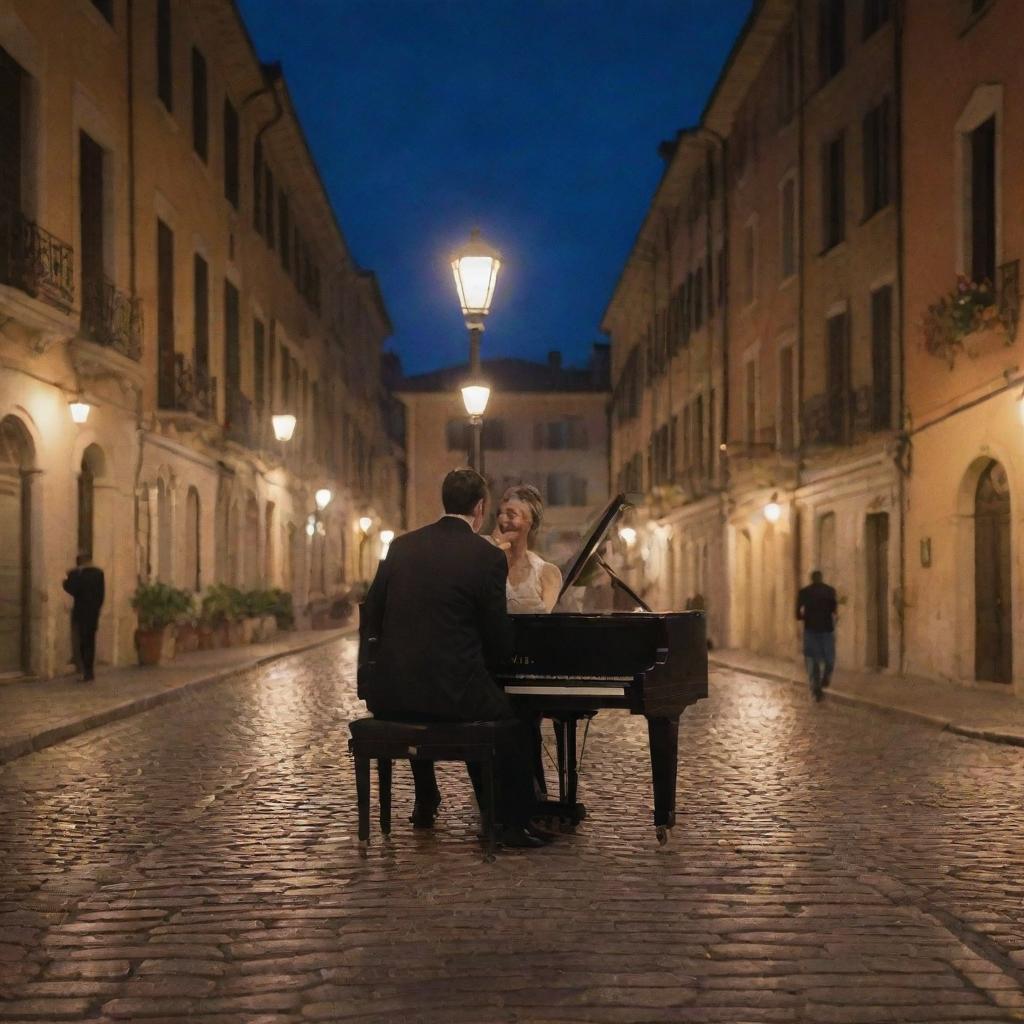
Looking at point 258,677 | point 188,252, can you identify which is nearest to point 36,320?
point 258,677

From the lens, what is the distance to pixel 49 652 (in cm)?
2042

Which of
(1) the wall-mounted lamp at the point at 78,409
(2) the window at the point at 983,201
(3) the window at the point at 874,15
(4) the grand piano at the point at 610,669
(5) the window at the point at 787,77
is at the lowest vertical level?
(4) the grand piano at the point at 610,669

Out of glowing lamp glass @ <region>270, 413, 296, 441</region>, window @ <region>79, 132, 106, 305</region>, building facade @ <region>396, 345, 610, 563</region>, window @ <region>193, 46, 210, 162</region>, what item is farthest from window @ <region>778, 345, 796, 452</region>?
building facade @ <region>396, 345, 610, 563</region>

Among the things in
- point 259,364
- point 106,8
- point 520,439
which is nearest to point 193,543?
point 259,364

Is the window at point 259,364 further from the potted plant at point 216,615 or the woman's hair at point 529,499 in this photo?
the woman's hair at point 529,499

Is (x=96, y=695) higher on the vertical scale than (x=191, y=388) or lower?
lower

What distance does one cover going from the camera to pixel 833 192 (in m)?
27.5

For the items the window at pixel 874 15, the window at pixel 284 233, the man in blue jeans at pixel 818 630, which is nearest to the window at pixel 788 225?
the window at pixel 874 15

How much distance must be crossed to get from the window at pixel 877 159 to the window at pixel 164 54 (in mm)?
11051

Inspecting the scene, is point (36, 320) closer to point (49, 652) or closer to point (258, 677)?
point (49, 652)

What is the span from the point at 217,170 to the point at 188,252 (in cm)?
348

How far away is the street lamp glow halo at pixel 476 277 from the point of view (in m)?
15.0

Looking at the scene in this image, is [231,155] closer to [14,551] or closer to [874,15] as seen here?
[874,15]

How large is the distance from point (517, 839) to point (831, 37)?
2252 cm
